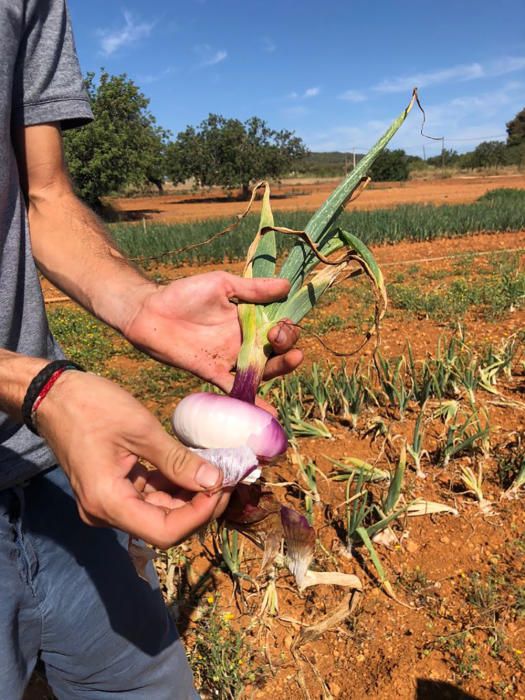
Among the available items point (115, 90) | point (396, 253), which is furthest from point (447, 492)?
point (115, 90)

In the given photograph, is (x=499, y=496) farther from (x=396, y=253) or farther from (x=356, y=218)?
(x=356, y=218)

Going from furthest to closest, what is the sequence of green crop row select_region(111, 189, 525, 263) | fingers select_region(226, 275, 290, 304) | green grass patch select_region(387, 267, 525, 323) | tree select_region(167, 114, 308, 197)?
tree select_region(167, 114, 308, 197)
green crop row select_region(111, 189, 525, 263)
green grass patch select_region(387, 267, 525, 323)
fingers select_region(226, 275, 290, 304)

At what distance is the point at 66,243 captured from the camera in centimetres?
125

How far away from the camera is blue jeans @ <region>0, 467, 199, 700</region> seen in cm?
105

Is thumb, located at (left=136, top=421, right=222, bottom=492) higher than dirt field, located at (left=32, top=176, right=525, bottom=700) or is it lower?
higher

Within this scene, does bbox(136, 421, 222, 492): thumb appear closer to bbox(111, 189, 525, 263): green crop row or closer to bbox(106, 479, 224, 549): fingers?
bbox(106, 479, 224, 549): fingers

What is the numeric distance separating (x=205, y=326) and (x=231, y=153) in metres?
32.7

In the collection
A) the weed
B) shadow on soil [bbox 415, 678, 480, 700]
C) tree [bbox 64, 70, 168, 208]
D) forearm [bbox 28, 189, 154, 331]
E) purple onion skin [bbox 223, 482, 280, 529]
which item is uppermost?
tree [bbox 64, 70, 168, 208]

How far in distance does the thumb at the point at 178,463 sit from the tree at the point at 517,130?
186ft

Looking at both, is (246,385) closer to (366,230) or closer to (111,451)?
(111,451)

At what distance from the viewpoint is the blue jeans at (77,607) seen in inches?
41.5

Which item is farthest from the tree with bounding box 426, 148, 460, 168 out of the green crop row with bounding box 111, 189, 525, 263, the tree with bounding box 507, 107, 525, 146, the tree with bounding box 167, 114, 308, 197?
the green crop row with bounding box 111, 189, 525, 263

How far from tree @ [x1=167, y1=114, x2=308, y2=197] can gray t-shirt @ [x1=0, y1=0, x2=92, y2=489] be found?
31.7 metres

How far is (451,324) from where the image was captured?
4227 millimetres
